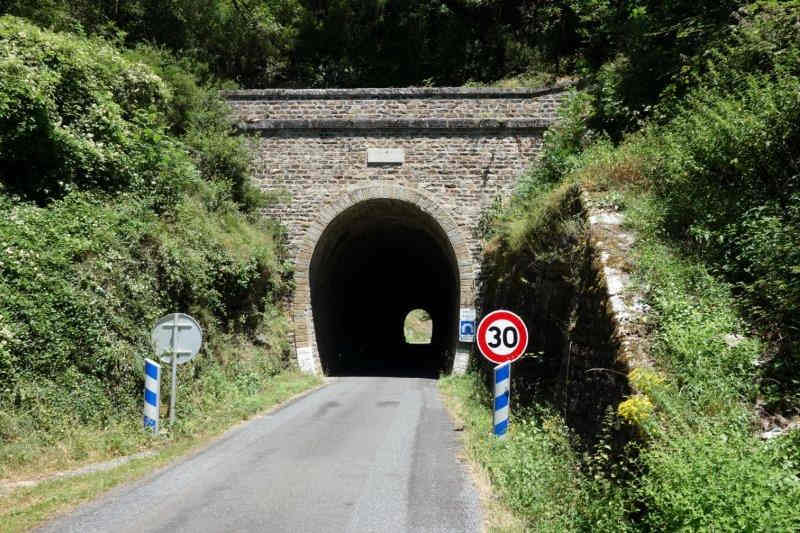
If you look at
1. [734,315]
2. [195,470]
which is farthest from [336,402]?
[734,315]

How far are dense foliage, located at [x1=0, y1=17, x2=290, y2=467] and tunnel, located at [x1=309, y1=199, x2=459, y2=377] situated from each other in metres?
3.91

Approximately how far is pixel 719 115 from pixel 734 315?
362 cm

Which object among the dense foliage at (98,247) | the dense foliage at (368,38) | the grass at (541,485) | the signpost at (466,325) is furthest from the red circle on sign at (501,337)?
the dense foliage at (368,38)

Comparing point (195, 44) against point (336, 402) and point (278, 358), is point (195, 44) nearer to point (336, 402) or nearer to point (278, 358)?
point (278, 358)

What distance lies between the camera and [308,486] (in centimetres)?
654

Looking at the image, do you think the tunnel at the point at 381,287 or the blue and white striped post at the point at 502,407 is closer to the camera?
the blue and white striped post at the point at 502,407

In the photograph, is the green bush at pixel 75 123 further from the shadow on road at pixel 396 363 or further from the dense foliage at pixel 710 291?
the shadow on road at pixel 396 363

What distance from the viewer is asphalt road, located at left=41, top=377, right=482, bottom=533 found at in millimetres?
5352

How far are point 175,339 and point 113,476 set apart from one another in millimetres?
2751

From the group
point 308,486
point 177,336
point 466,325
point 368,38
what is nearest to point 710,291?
point 308,486

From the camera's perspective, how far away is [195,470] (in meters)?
7.24

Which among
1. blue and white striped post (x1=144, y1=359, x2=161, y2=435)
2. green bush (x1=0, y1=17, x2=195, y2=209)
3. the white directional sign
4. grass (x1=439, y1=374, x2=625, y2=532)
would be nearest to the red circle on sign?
grass (x1=439, y1=374, x2=625, y2=532)

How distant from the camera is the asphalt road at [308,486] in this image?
5.35 meters

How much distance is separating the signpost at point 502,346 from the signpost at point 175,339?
4.31 metres
